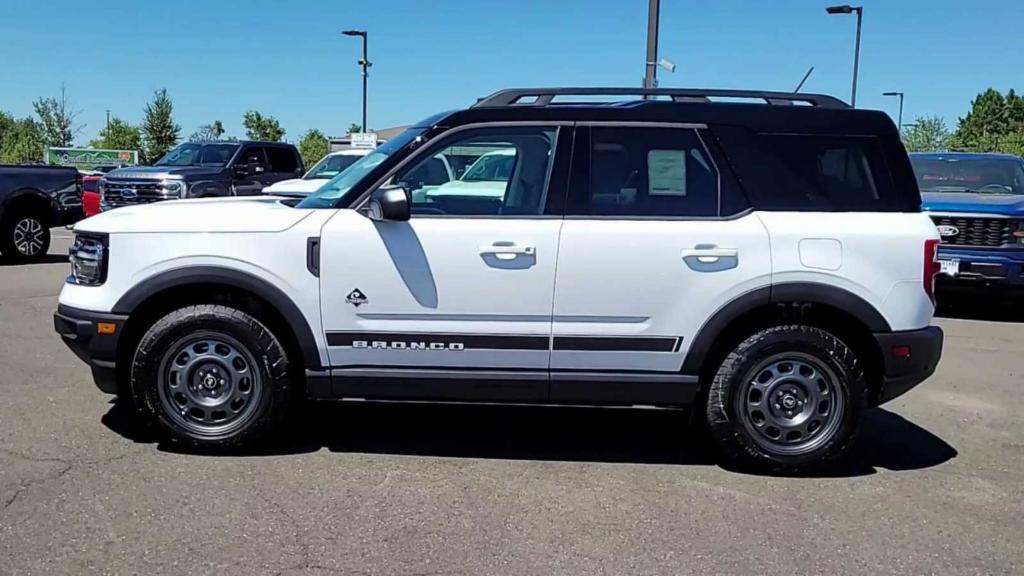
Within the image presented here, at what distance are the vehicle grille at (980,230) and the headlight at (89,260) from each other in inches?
335

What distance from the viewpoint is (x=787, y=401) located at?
4793 millimetres

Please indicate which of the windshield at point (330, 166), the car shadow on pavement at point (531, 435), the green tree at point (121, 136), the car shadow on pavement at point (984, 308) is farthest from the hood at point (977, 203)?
the green tree at point (121, 136)

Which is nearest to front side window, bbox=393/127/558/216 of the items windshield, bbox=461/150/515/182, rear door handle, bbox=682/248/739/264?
windshield, bbox=461/150/515/182

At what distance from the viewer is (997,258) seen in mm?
9594

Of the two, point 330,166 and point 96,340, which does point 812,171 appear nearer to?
point 96,340

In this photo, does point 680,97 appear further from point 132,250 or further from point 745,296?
point 132,250

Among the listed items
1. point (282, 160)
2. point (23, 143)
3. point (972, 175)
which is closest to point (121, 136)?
point (23, 143)

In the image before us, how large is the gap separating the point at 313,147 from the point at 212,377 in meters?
47.8

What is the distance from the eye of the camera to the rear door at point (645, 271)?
4645mm

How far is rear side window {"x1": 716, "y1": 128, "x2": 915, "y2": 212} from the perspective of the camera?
15.6 feet

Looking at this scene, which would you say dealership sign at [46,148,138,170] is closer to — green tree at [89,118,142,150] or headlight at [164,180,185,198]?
green tree at [89,118,142,150]

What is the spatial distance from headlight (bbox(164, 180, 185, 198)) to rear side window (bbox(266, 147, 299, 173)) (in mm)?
2597

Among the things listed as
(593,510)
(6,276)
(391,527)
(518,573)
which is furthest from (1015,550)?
(6,276)

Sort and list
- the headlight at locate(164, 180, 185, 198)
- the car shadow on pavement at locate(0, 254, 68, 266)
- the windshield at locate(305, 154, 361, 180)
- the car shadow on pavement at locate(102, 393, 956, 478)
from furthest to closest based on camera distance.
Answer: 1. the windshield at locate(305, 154, 361, 180)
2. the headlight at locate(164, 180, 185, 198)
3. the car shadow on pavement at locate(0, 254, 68, 266)
4. the car shadow on pavement at locate(102, 393, 956, 478)
